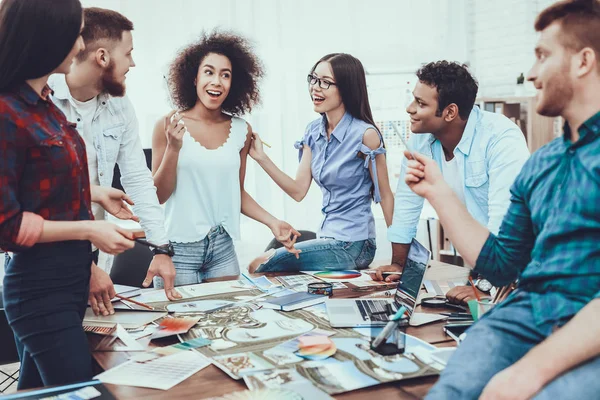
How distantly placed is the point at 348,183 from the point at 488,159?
684 mm

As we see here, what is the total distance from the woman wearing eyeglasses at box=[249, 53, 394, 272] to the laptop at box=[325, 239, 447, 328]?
0.73 metres

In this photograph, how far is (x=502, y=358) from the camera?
4.09 feet

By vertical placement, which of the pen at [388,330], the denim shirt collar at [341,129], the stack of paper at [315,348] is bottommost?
the stack of paper at [315,348]

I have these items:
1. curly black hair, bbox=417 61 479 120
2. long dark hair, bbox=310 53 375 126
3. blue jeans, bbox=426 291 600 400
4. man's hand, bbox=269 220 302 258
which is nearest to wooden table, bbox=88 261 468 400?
blue jeans, bbox=426 291 600 400

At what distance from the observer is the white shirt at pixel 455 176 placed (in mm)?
2500

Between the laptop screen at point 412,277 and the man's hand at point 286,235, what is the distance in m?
0.72

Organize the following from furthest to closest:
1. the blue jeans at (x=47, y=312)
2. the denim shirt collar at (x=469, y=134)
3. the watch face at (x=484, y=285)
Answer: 1. the denim shirt collar at (x=469, y=134)
2. the watch face at (x=484, y=285)
3. the blue jeans at (x=47, y=312)

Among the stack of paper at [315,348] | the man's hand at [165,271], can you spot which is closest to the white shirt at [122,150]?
the man's hand at [165,271]

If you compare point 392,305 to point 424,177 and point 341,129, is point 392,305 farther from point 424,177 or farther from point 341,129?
point 341,129

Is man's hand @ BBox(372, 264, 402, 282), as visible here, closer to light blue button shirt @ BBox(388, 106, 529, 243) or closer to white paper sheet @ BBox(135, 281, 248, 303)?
light blue button shirt @ BBox(388, 106, 529, 243)

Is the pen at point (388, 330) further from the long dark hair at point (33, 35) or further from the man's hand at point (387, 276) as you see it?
the long dark hair at point (33, 35)

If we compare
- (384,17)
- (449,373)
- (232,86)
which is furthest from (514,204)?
(384,17)

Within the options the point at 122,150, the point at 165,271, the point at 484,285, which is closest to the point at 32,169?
the point at 165,271

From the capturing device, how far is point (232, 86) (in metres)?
2.91
